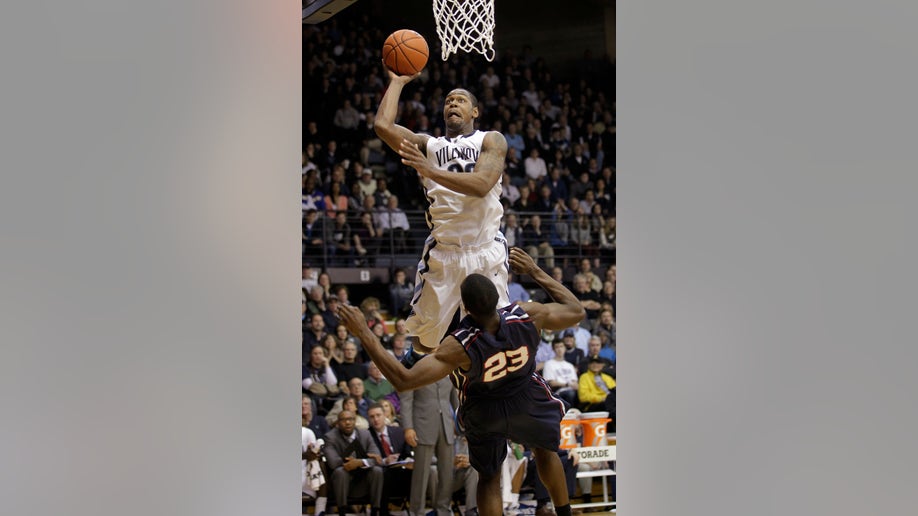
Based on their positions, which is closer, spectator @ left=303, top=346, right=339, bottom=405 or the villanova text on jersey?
the villanova text on jersey

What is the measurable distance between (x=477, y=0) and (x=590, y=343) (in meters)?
4.77

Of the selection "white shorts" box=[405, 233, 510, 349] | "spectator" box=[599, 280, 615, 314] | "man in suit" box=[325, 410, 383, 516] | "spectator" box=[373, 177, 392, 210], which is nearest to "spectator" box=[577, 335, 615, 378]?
"spectator" box=[599, 280, 615, 314]

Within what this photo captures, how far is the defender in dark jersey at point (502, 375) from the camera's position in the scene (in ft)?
13.5

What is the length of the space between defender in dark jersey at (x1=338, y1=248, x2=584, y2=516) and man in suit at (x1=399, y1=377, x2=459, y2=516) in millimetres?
2541

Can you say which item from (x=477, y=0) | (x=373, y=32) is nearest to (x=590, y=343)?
(x=477, y=0)

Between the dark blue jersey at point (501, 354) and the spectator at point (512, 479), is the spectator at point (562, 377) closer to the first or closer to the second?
the spectator at point (512, 479)

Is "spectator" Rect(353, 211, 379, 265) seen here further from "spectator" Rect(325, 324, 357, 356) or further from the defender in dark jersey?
the defender in dark jersey

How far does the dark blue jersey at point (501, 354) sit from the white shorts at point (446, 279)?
0.19 m

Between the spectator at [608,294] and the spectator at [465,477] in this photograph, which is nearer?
the spectator at [465,477]

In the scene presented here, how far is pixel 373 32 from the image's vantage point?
1336 cm

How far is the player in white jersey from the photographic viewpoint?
176 inches

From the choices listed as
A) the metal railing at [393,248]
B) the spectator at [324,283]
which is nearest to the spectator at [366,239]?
the metal railing at [393,248]
